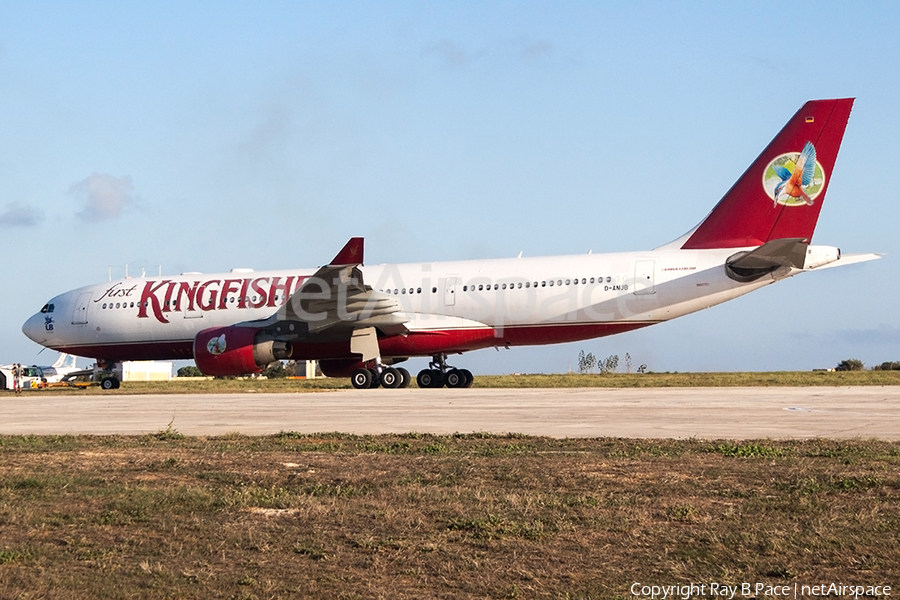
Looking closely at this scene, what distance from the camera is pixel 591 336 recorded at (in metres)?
30.3

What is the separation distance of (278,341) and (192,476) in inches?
849

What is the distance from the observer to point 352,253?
96.5 ft

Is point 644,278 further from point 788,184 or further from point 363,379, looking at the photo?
point 363,379

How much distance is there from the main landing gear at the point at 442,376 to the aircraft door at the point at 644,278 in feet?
23.3

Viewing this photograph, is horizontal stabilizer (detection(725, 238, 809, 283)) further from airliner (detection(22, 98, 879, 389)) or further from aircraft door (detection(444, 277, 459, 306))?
aircraft door (detection(444, 277, 459, 306))

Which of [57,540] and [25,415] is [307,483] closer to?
[57,540]

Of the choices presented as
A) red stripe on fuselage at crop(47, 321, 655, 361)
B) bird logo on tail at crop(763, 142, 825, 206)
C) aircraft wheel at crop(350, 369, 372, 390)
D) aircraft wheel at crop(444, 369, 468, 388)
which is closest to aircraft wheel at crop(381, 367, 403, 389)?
aircraft wheel at crop(350, 369, 372, 390)

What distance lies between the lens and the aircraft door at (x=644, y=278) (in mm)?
28797

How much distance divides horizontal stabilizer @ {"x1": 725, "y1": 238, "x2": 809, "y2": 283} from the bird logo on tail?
1.87m

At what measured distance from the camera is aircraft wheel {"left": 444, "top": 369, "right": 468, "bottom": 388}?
109ft

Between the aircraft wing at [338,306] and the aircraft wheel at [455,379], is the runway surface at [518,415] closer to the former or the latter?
the aircraft wing at [338,306]

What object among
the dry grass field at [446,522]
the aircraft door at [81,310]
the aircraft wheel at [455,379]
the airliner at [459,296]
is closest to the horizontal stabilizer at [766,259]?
the airliner at [459,296]

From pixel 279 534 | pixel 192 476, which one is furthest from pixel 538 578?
pixel 192 476

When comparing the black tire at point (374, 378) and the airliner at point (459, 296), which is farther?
the black tire at point (374, 378)
